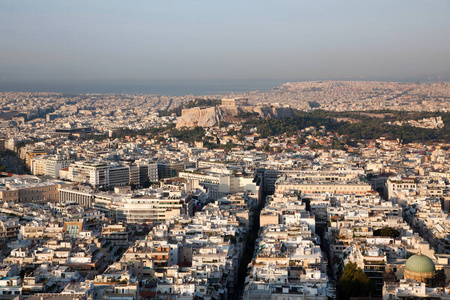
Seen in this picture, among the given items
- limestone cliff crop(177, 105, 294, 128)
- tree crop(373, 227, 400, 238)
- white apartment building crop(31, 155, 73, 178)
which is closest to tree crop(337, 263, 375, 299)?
tree crop(373, 227, 400, 238)

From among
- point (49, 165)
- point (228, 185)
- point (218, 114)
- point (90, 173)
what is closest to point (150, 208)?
point (228, 185)

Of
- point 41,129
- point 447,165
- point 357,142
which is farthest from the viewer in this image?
point 41,129

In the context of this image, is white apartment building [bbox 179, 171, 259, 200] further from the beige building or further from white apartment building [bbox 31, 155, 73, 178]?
white apartment building [bbox 31, 155, 73, 178]

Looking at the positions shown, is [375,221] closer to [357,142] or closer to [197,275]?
[197,275]

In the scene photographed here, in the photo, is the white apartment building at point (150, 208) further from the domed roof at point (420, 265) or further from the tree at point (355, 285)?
the domed roof at point (420, 265)

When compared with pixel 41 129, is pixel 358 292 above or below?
below

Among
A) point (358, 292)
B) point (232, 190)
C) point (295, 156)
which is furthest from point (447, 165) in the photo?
point (358, 292)
